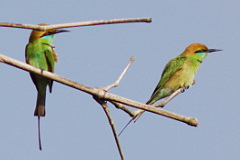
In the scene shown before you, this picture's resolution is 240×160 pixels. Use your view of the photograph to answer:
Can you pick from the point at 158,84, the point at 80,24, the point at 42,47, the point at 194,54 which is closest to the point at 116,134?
the point at 80,24

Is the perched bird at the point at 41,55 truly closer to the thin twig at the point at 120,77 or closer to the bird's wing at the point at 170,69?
the bird's wing at the point at 170,69

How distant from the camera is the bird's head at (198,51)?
4234 mm

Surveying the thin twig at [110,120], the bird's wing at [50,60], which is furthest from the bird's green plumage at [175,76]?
the thin twig at [110,120]

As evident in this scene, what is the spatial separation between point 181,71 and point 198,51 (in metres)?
0.30

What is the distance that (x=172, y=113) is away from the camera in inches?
61.7

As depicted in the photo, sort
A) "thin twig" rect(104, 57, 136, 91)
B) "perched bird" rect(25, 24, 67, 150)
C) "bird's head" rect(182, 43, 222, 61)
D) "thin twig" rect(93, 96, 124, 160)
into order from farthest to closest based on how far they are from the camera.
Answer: "bird's head" rect(182, 43, 222, 61) < "perched bird" rect(25, 24, 67, 150) < "thin twig" rect(104, 57, 136, 91) < "thin twig" rect(93, 96, 124, 160)

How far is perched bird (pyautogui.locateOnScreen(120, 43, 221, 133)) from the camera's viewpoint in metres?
4.00

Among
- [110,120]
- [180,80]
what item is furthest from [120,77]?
[180,80]

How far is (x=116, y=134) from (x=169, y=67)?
2.54 meters

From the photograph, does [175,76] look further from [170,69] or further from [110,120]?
[110,120]

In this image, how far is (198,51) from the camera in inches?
168

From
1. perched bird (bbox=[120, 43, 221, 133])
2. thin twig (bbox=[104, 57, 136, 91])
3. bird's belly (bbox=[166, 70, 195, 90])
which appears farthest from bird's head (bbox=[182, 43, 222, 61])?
thin twig (bbox=[104, 57, 136, 91])

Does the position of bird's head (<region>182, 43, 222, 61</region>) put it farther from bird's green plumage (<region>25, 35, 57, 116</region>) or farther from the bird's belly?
bird's green plumage (<region>25, 35, 57, 116</region>)

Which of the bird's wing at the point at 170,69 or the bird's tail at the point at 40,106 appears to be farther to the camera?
the bird's wing at the point at 170,69
